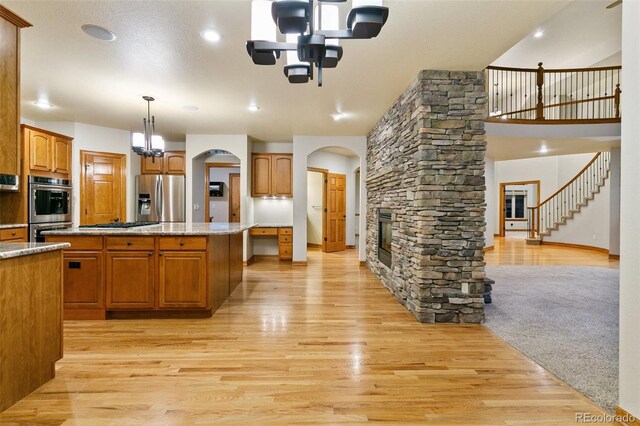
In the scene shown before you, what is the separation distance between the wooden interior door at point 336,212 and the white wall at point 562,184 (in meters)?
4.10

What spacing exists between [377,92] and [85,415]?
401 cm

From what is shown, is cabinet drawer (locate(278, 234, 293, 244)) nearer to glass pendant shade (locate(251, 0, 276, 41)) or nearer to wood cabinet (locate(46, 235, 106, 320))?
wood cabinet (locate(46, 235, 106, 320))

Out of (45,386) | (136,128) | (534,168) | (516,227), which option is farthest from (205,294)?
(516,227)

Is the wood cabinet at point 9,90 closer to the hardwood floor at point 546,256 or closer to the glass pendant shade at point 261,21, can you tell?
the glass pendant shade at point 261,21

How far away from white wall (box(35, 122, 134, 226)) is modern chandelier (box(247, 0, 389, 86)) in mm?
5281

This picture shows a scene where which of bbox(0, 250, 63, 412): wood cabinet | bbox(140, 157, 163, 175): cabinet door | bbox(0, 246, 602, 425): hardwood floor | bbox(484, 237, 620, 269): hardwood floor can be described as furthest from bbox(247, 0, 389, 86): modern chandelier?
bbox(484, 237, 620, 269): hardwood floor

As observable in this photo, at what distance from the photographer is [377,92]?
12.9 feet

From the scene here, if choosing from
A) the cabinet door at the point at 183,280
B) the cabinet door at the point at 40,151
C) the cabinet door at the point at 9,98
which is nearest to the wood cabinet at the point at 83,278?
the cabinet door at the point at 183,280

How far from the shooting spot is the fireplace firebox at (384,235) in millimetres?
4562

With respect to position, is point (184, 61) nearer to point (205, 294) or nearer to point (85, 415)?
point (205, 294)

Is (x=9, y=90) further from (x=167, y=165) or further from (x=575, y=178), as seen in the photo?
(x=575, y=178)

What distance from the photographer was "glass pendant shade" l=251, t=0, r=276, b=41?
1826 mm

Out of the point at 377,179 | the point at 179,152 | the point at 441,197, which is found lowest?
the point at 441,197

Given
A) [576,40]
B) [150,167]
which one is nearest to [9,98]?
[150,167]
